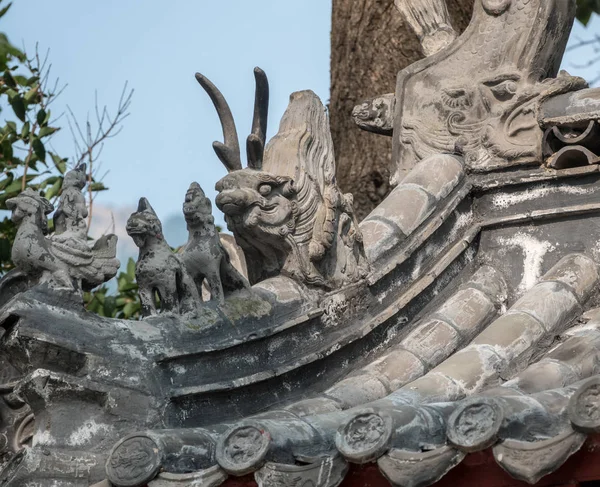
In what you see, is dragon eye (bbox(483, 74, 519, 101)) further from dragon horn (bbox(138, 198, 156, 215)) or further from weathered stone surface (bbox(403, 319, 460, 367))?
dragon horn (bbox(138, 198, 156, 215))

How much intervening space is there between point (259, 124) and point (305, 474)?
218cm

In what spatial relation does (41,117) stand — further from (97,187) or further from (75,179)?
(75,179)

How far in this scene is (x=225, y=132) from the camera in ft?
26.6

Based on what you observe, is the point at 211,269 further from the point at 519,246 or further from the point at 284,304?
the point at 519,246

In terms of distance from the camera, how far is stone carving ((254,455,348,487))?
6.32 meters

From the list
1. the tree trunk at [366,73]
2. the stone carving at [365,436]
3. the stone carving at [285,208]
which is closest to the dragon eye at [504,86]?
the stone carving at [285,208]

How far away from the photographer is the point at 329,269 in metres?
8.05

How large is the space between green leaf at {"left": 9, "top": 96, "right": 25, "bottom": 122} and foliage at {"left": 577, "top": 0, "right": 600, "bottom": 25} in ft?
Answer: 15.2

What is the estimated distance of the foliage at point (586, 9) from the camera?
13.7 metres

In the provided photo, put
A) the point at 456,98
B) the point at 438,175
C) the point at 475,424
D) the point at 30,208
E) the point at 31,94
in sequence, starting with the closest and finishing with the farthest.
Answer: the point at 475,424 → the point at 30,208 → the point at 438,175 → the point at 456,98 → the point at 31,94

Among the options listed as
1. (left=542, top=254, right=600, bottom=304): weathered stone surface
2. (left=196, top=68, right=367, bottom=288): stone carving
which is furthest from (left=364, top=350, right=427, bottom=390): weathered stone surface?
(left=542, top=254, right=600, bottom=304): weathered stone surface

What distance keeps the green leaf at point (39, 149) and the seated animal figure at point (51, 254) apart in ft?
14.5

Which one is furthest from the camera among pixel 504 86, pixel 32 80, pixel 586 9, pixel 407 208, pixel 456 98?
pixel 586 9

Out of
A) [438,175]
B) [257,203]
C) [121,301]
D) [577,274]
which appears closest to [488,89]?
[438,175]
